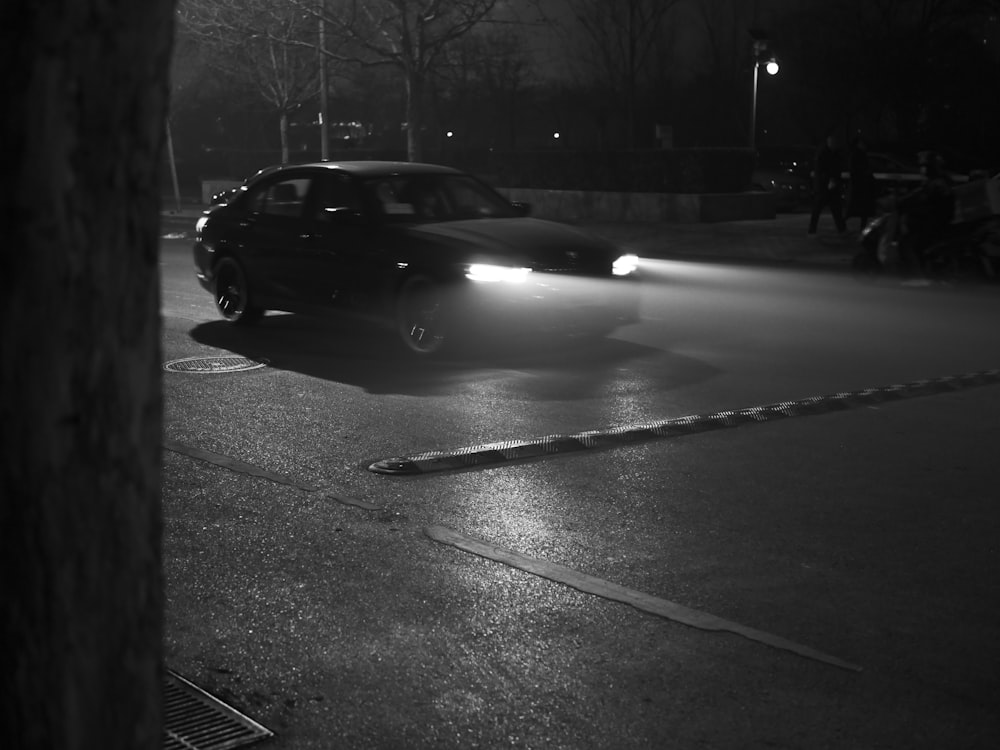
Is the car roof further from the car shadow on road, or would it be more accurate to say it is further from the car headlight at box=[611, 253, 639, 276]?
the car headlight at box=[611, 253, 639, 276]

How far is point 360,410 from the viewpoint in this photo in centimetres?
939

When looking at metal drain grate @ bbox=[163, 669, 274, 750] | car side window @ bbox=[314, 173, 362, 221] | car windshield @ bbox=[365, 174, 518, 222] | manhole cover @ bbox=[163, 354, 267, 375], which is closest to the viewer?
metal drain grate @ bbox=[163, 669, 274, 750]

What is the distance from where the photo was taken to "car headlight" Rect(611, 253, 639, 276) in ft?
39.0

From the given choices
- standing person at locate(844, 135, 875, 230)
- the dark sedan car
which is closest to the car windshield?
the dark sedan car

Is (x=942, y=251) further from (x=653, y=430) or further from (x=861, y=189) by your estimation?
(x=653, y=430)

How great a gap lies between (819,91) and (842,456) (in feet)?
166

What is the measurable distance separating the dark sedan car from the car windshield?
→ 0.01 meters

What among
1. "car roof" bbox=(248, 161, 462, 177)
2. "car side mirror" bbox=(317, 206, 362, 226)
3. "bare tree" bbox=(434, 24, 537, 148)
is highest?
"bare tree" bbox=(434, 24, 537, 148)

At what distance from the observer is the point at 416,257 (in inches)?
448

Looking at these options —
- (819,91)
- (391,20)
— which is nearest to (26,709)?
(391,20)

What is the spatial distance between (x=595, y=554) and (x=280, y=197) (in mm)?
7713

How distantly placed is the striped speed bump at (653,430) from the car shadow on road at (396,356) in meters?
1.32

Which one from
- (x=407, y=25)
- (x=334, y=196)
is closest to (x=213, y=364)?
(x=334, y=196)

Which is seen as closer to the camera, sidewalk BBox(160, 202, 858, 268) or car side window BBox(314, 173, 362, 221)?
car side window BBox(314, 173, 362, 221)
